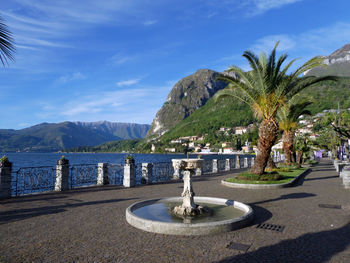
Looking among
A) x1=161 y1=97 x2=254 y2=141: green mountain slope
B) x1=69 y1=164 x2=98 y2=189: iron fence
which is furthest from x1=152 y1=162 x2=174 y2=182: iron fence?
x1=161 y1=97 x2=254 y2=141: green mountain slope

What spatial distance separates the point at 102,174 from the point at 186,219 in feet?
30.2

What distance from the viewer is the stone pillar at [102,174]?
1440cm

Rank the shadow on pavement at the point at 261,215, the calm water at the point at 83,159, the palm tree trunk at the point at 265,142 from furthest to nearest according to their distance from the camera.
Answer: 1. the calm water at the point at 83,159
2. the palm tree trunk at the point at 265,142
3. the shadow on pavement at the point at 261,215

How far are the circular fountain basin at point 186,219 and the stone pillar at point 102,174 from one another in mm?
6780

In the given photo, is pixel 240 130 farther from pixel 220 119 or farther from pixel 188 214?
pixel 188 214

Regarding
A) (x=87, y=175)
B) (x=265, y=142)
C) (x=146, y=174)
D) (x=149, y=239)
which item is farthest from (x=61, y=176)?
(x=265, y=142)

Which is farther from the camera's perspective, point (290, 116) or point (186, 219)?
point (290, 116)

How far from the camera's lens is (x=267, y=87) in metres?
14.7

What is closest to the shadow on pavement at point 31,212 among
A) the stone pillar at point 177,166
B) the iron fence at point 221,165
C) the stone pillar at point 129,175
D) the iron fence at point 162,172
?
the stone pillar at point 177,166

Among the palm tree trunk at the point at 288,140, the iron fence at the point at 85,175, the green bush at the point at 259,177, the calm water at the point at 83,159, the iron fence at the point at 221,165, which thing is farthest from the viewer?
the calm water at the point at 83,159

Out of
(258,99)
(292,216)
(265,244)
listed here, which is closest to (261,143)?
(258,99)

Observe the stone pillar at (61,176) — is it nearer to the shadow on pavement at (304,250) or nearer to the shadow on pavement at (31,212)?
the shadow on pavement at (31,212)

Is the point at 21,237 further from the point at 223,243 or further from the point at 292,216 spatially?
the point at 292,216

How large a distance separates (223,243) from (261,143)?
1134 centimetres
